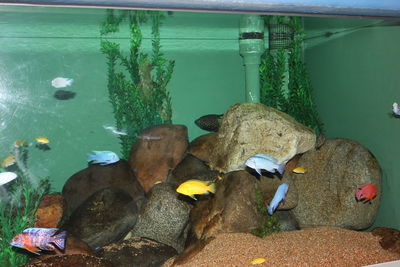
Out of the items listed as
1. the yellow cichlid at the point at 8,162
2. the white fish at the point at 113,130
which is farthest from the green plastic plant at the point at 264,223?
the yellow cichlid at the point at 8,162

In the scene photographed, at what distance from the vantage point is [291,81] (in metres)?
8.42

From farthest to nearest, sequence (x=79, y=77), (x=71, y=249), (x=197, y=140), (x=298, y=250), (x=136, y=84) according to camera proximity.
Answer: (x=136, y=84), (x=197, y=140), (x=79, y=77), (x=71, y=249), (x=298, y=250)

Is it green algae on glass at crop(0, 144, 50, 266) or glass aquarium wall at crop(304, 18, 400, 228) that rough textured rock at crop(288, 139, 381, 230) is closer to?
glass aquarium wall at crop(304, 18, 400, 228)

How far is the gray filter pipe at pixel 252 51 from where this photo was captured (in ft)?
27.0

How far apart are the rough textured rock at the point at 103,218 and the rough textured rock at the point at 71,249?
0.37 metres

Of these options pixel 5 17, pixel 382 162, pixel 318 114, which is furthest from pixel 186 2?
pixel 318 114

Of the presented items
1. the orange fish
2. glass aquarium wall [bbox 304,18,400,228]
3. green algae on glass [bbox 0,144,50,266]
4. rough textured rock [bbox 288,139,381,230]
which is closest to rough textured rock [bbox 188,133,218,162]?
rough textured rock [bbox 288,139,381,230]

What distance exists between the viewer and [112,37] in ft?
25.3

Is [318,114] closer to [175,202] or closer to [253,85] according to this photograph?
[253,85]

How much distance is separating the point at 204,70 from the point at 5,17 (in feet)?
14.8

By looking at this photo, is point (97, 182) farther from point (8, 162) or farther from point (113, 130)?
point (8, 162)

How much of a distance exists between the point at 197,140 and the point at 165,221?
7.36 ft

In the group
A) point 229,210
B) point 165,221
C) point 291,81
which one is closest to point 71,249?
point 165,221

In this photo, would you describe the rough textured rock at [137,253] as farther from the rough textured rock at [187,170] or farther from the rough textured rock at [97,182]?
the rough textured rock at [187,170]
